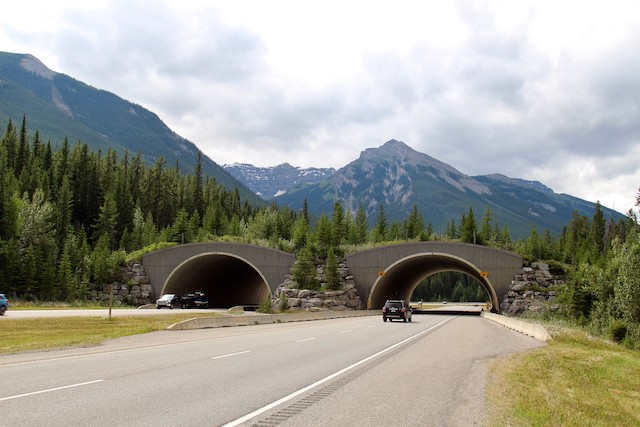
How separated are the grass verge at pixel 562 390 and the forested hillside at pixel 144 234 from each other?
22849 mm

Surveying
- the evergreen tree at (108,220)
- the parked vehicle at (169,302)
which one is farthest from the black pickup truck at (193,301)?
the evergreen tree at (108,220)

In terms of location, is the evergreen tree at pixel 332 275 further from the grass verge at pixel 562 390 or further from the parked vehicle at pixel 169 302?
the grass verge at pixel 562 390

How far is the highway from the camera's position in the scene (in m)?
7.63

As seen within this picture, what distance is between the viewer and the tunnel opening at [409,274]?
196ft

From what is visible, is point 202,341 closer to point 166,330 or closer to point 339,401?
point 166,330

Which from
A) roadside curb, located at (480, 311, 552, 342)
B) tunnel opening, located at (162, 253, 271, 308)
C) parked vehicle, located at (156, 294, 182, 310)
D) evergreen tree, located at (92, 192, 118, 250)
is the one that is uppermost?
evergreen tree, located at (92, 192, 118, 250)

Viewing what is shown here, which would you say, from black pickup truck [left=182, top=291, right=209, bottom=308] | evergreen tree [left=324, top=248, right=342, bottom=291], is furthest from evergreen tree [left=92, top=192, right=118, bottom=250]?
evergreen tree [left=324, top=248, right=342, bottom=291]

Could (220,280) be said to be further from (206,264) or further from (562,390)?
(562,390)

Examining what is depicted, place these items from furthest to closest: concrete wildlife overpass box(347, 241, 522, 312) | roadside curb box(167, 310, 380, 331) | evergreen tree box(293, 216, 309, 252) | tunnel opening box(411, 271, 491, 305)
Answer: tunnel opening box(411, 271, 491, 305)
evergreen tree box(293, 216, 309, 252)
concrete wildlife overpass box(347, 241, 522, 312)
roadside curb box(167, 310, 380, 331)

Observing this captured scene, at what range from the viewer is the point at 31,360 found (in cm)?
1357

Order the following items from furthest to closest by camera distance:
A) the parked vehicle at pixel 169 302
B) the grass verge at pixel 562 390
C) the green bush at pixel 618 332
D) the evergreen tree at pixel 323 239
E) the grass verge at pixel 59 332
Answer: the evergreen tree at pixel 323 239
the parked vehicle at pixel 169 302
the green bush at pixel 618 332
the grass verge at pixel 59 332
the grass verge at pixel 562 390

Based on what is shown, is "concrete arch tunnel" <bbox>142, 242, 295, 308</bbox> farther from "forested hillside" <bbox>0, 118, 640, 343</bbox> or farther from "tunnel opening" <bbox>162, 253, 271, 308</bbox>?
"forested hillside" <bbox>0, 118, 640, 343</bbox>

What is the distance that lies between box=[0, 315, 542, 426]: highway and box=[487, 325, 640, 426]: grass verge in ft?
1.74

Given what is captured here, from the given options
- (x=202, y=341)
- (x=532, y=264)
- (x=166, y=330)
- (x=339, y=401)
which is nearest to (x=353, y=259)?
(x=532, y=264)
